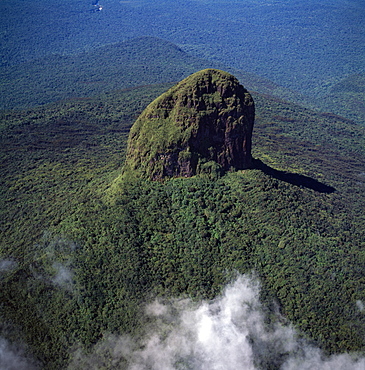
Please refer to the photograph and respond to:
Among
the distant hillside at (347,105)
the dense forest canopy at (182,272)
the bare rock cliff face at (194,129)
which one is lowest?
the distant hillside at (347,105)

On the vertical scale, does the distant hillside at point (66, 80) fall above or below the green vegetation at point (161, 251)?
below

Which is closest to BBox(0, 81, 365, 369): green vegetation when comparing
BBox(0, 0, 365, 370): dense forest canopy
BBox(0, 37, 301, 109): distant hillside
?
BBox(0, 0, 365, 370): dense forest canopy

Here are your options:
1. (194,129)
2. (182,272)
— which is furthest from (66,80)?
(182,272)

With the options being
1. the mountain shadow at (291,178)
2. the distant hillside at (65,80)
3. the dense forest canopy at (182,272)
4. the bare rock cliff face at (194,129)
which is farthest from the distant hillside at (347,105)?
the bare rock cliff face at (194,129)

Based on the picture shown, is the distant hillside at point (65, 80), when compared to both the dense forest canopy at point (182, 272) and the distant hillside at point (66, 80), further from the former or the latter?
the dense forest canopy at point (182, 272)

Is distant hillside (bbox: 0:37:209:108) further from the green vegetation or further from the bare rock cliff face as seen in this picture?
the bare rock cliff face

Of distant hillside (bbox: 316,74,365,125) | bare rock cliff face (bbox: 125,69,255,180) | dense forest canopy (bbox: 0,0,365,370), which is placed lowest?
distant hillside (bbox: 316,74,365,125)

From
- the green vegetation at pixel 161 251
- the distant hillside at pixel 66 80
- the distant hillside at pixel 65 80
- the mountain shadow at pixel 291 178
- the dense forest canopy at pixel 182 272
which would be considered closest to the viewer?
the dense forest canopy at pixel 182 272
